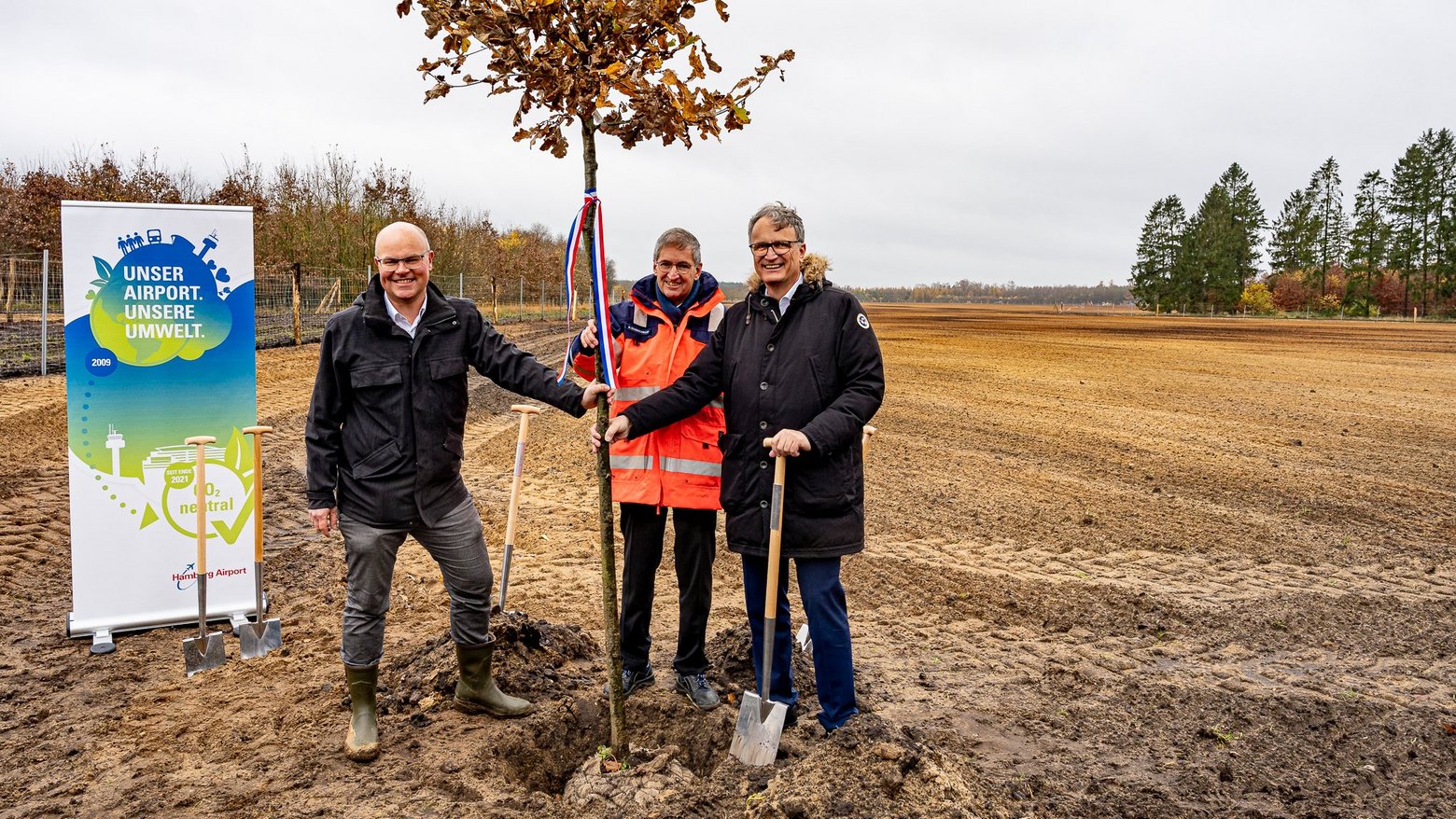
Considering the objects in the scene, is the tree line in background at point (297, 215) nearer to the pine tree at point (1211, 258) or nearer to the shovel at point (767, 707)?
the shovel at point (767, 707)

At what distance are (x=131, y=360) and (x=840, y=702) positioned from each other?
4.21 m

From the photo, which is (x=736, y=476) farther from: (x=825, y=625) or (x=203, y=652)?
(x=203, y=652)

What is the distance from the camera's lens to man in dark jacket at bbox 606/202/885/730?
11.9 feet

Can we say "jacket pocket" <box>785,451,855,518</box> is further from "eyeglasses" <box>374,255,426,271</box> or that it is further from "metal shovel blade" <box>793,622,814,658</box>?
"eyeglasses" <box>374,255,426,271</box>

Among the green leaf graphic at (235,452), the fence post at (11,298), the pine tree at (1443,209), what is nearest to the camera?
the green leaf graphic at (235,452)

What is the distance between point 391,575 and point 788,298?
6.60 ft

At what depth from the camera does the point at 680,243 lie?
13.4 feet

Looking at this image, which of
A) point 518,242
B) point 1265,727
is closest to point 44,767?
point 1265,727

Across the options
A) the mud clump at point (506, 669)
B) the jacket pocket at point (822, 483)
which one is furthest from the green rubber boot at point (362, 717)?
the jacket pocket at point (822, 483)

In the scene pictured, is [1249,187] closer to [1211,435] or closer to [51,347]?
[1211,435]

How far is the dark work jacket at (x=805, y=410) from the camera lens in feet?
11.9

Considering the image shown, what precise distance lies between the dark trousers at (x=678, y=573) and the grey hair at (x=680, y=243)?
1.14 meters

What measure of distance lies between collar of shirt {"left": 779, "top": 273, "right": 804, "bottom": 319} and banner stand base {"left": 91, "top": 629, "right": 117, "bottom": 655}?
4076 mm

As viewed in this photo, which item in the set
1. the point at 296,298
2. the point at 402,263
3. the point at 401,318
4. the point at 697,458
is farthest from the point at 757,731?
the point at 296,298
